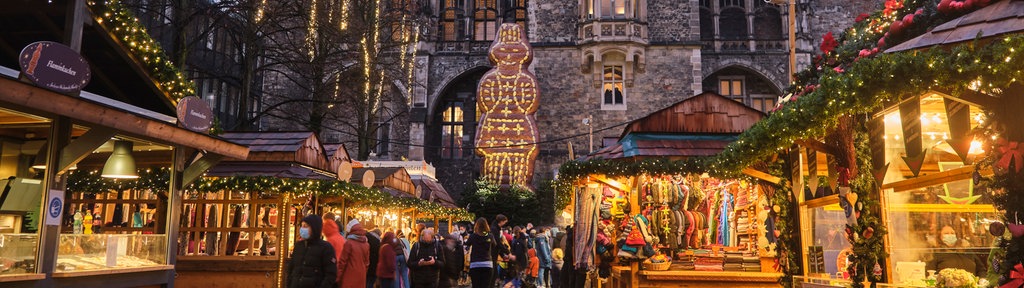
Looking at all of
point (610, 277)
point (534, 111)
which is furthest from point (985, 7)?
point (534, 111)

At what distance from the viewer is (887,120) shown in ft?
18.7

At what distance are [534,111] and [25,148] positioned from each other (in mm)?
20693

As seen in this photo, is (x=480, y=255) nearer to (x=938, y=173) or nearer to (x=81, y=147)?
(x=81, y=147)

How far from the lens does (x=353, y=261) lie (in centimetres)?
712

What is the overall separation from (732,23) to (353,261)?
27.9 metres

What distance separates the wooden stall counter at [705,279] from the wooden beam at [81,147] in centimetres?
681

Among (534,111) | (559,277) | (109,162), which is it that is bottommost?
(559,277)

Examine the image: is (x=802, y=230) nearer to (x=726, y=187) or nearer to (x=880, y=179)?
(x=880, y=179)

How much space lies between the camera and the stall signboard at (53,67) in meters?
4.91

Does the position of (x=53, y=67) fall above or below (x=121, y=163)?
above

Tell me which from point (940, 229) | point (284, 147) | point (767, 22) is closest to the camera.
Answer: point (940, 229)

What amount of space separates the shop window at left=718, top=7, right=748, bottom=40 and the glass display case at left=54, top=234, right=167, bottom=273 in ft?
93.7

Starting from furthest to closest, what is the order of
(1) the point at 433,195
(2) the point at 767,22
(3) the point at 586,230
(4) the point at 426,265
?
(2) the point at 767,22, (1) the point at 433,195, (3) the point at 586,230, (4) the point at 426,265

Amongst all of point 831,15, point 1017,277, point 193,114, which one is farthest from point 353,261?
point 831,15
